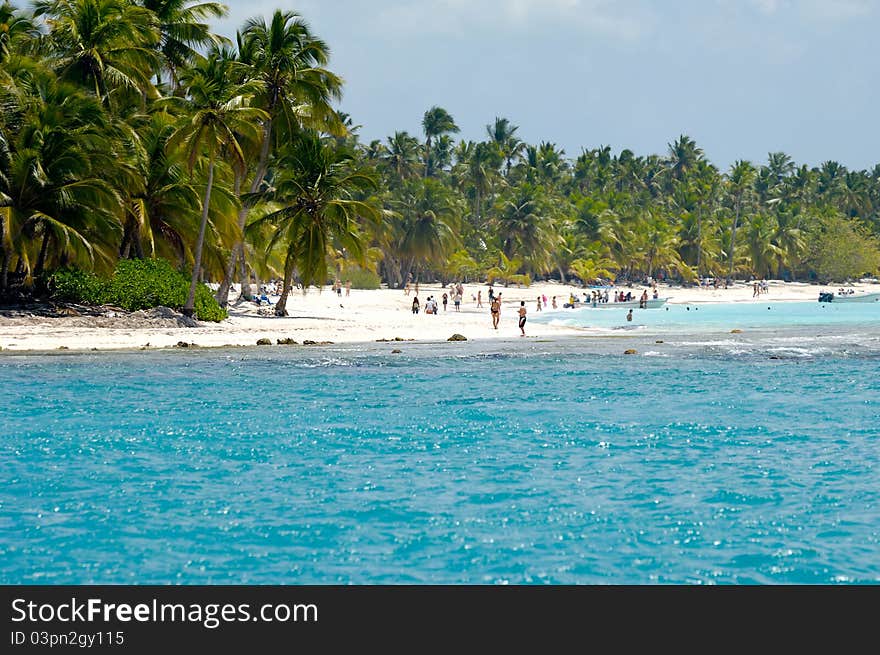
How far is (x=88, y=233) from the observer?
3269cm

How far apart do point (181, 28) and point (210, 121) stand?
34.2 ft

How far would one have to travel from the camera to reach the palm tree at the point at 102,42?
36.8 m

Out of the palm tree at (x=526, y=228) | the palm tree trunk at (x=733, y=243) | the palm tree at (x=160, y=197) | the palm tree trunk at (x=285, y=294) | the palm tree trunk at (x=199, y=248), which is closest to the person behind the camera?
the palm tree trunk at (x=199, y=248)

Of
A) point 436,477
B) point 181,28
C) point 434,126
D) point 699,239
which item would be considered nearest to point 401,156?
point 434,126

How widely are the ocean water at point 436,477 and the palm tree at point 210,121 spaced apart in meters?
10.7

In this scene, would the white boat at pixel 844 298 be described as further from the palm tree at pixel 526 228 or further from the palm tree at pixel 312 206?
the palm tree at pixel 312 206

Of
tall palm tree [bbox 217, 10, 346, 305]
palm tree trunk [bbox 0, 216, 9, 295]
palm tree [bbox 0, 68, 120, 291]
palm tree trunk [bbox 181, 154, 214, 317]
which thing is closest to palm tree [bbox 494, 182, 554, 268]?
tall palm tree [bbox 217, 10, 346, 305]

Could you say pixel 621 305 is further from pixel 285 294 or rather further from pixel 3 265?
pixel 3 265

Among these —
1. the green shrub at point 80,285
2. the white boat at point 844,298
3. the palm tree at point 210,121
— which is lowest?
the green shrub at point 80,285

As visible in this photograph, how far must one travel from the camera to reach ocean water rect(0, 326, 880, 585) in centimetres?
934

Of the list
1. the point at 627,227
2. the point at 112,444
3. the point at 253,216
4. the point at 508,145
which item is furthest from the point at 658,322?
the point at 508,145

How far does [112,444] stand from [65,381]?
8335mm

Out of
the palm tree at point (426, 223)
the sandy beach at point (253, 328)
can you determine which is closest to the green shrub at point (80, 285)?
the sandy beach at point (253, 328)

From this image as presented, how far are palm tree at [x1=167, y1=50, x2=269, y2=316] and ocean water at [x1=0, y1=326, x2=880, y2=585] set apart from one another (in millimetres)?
10675
